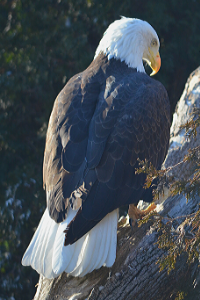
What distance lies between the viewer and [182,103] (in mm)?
3941

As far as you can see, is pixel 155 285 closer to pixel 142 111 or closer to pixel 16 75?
pixel 142 111

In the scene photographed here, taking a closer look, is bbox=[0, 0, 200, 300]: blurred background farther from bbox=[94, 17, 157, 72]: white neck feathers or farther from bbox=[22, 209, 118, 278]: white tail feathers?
bbox=[22, 209, 118, 278]: white tail feathers

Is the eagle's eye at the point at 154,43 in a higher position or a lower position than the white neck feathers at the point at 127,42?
lower

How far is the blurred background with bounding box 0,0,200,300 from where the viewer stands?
181 inches

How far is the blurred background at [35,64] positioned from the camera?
459 centimetres

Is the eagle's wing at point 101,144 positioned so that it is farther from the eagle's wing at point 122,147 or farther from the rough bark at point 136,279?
the rough bark at point 136,279

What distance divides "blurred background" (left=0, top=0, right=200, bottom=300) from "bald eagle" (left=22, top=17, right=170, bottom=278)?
1559mm

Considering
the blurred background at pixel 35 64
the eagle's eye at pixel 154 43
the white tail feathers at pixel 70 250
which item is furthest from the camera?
the blurred background at pixel 35 64

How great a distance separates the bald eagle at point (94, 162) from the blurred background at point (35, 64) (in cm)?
156

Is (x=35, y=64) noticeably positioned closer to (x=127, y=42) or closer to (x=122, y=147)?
(x=127, y=42)

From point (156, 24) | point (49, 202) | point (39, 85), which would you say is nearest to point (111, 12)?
point (156, 24)

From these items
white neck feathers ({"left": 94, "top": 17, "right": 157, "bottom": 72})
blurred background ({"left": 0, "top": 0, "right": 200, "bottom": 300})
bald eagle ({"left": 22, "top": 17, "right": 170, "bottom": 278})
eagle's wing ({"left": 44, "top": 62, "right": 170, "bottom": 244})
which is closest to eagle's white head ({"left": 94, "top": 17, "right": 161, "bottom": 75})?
white neck feathers ({"left": 94, "top": 17, "right": 157, "bottom": 72})

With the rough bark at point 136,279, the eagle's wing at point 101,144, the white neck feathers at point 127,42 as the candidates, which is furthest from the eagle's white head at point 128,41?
the rough bark at point 136,279

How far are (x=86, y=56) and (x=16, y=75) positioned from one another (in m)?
0.85
